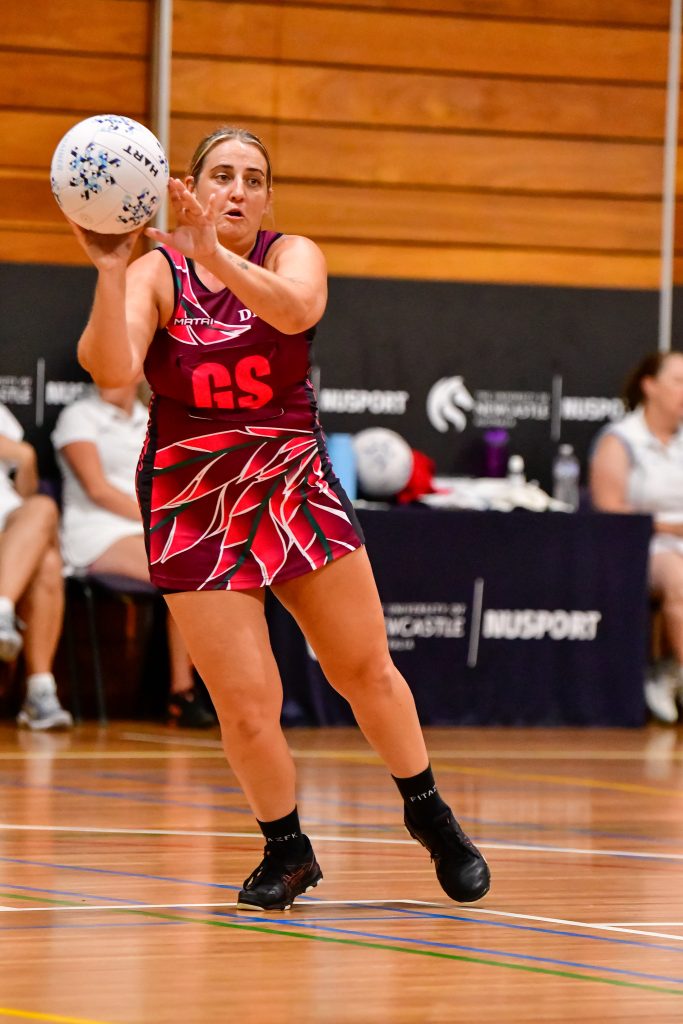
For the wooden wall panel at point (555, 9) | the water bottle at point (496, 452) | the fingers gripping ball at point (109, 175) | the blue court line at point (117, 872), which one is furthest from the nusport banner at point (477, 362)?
the fingers gripping ball at point (109, 175)

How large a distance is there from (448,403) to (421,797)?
17.1 feet

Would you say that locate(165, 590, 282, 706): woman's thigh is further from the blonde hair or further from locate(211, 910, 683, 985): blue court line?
the blonde hair

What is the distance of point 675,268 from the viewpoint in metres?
9.16

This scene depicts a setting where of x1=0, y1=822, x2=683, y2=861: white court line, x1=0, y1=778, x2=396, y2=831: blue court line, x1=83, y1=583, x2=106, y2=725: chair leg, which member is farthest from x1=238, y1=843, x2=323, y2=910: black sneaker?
x1=83, y1=583, x2=106, y2=725: chair leg

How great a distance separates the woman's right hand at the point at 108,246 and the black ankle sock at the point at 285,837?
1.21 m

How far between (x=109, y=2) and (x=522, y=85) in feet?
7.07

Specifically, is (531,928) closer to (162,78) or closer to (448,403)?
(448,403)

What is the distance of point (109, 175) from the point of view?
3.21 meters

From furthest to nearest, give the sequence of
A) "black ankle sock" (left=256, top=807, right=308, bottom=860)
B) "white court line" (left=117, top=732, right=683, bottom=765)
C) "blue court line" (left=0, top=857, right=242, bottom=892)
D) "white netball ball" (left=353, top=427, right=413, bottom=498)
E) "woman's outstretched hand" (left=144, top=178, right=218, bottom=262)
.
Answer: "white netball ball" (left=353, top=427, right=413, bottom=498), "white court line" (left=117, top=732, right=683, bottom=765), "blue court line" (left=0, top=857, right=242, bottom=892), "black ankle sock" (left=256, top=807, right=308, bottom=860), "woman's outstretched hand" (left=144, top=178, right=218, bottom=262)

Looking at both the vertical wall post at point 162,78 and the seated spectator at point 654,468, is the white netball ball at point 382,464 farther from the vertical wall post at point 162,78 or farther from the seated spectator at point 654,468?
the vertical wall post at point 162,78

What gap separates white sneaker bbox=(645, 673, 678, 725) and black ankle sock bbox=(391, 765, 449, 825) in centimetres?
457

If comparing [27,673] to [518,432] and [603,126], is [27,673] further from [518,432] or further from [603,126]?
[603,126]

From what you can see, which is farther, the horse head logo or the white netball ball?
the horse head logo

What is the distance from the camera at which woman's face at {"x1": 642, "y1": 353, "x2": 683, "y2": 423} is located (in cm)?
812
